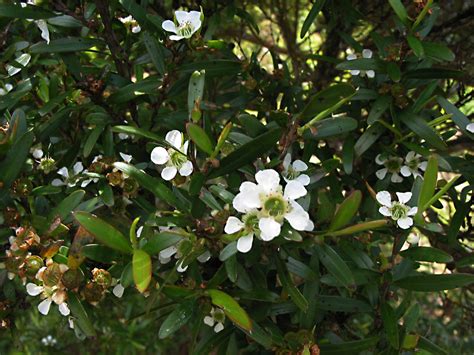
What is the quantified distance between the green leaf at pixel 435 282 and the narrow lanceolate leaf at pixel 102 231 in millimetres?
544

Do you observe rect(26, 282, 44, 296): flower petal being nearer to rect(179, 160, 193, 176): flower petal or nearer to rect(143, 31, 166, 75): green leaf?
rect(179, 160, 193, 176): flower petal

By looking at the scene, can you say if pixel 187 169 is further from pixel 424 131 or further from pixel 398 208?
pixel 424 131

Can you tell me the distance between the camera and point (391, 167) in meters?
1.27

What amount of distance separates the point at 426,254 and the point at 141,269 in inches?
21.6

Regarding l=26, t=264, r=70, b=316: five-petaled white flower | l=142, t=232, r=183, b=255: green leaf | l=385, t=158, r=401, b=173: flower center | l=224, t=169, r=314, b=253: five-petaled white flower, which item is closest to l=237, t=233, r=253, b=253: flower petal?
l=224, t=169, r=314, b=253: five-petaled white flower

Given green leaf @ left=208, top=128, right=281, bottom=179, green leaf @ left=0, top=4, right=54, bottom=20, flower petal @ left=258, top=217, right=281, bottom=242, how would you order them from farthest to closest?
1. green leaf @ left=0, top=4, right=54, bottom=20
2. green leaf @ left=208, top=128, right=281, bottom=179
3. flower petal @ left=258, top=217, right=281, bottom=242

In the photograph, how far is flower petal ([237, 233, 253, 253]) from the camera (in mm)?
809

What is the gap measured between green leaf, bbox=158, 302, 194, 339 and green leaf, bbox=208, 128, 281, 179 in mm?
248

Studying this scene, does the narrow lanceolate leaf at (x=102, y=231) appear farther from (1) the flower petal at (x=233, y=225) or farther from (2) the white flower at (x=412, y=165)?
(2) the white flower at (x=412, y=165)

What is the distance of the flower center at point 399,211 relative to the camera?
1.04m

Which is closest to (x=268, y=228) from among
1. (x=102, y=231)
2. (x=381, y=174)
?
(x=102, y=231)

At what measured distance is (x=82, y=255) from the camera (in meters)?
0.91

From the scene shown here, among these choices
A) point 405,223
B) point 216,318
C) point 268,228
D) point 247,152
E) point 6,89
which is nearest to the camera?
point 268,228

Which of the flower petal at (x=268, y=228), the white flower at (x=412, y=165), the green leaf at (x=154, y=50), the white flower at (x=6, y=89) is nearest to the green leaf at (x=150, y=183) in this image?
the flower petal at (x=268, y=228)
